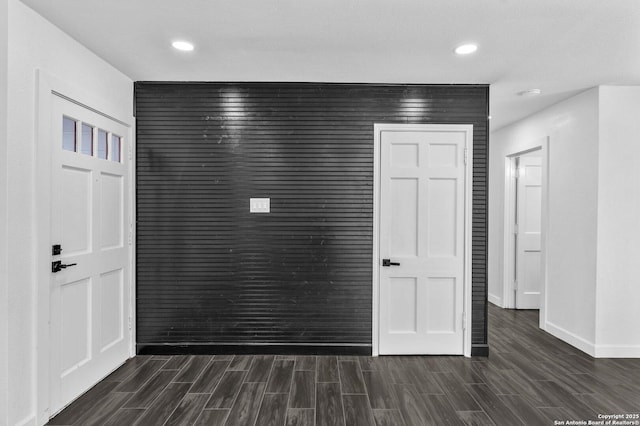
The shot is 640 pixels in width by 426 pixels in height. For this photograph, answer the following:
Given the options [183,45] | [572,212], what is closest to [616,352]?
[572,212]

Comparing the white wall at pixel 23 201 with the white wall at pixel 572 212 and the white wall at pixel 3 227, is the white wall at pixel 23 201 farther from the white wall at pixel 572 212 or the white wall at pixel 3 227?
the white wall at pixel 572 212

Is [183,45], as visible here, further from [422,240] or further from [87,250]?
[422,240]

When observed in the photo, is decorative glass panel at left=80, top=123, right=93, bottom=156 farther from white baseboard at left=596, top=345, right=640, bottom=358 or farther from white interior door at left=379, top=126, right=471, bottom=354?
white baseboard at left=596, top=345, right=640, bottom=358

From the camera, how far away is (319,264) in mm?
3354

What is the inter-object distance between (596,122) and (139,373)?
4.85 meters

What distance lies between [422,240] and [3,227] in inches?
123

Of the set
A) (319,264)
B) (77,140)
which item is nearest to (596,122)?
(319,264)

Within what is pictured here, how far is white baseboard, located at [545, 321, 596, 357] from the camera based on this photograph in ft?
11.1

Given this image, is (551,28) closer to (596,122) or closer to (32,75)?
(596,122)

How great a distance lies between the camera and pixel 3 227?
1.99 metres

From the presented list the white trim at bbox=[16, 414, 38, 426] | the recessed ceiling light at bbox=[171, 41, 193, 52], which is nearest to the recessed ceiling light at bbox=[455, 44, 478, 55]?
the recessed ceiling light at bbox=[171, 41, 193, 52]

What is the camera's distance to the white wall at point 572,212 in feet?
11.3

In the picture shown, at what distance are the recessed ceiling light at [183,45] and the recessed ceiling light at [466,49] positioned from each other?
201cm

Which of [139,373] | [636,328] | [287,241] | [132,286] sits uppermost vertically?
[287,241]
